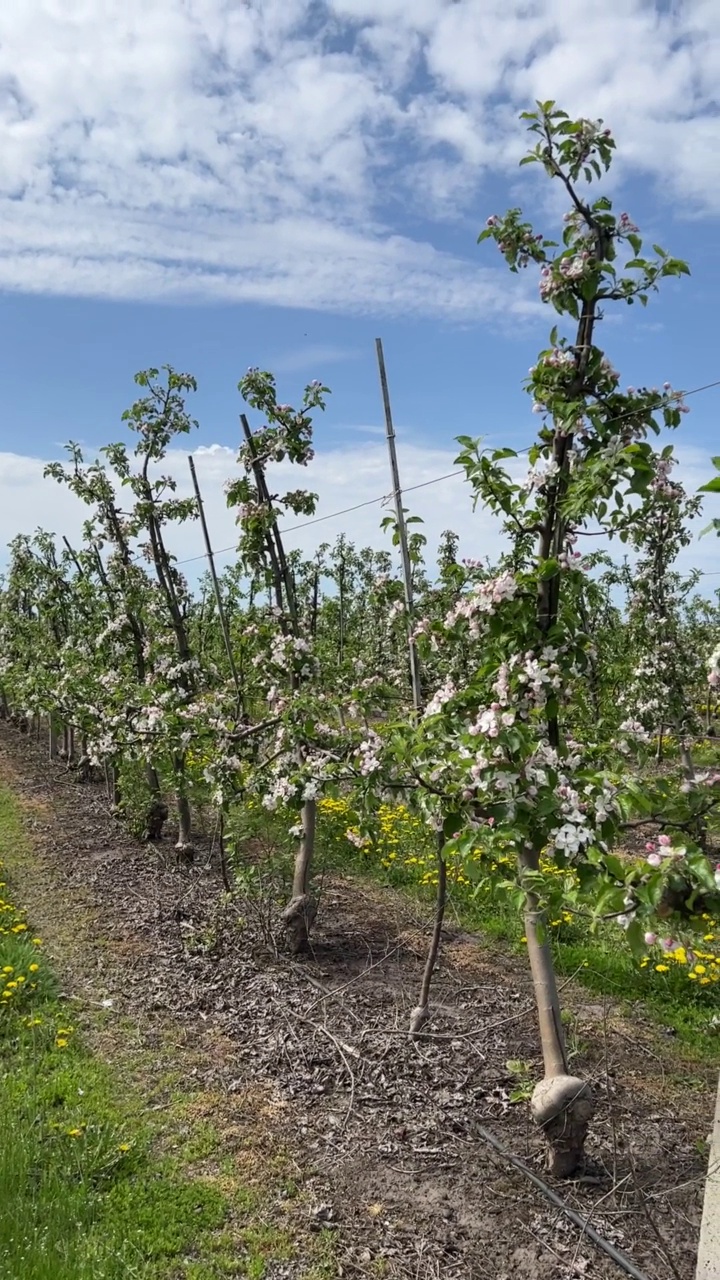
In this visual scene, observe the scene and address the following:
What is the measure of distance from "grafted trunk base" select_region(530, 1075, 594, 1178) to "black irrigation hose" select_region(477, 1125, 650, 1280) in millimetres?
111

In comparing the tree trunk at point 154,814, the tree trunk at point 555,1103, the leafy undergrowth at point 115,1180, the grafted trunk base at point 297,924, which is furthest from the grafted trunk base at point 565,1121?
the tree trunk at point 154,814

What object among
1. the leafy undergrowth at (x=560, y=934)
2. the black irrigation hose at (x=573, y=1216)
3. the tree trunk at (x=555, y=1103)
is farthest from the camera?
the leafy undergrowth at (x=560, y=934)

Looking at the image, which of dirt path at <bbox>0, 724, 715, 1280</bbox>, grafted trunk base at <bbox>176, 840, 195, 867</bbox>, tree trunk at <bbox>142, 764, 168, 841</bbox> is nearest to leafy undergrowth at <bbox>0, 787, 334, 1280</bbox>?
dirt path at <bbox>0, 724, 715, 1280</bbox>

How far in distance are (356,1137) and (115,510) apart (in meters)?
6.08

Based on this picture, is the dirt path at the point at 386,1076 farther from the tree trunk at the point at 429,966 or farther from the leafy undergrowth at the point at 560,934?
the leafy undergrowth at the point at 560,934

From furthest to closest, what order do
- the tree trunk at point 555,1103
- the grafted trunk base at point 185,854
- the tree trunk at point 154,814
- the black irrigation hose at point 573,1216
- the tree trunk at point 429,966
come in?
the tree trunk at point 154,814
the grafted trunk base at point 185,854
the tree trunk at point 429,966
the tree trunk at point 555,1103
the black irrigation hose at point 573,1216

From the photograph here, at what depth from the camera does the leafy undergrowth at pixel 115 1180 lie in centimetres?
272

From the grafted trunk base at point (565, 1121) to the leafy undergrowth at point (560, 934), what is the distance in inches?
21.9

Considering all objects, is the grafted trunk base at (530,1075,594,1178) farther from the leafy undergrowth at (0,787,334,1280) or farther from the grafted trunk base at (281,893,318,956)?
the grafted trunk base at (281,893,318,956)

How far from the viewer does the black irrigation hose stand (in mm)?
2675

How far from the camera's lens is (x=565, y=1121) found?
312 centimetres

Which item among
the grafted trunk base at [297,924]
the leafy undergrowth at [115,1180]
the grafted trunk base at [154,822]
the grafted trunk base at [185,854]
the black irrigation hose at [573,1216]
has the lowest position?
the black irrigation hose at [573,1216]

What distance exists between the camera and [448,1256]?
110 inches

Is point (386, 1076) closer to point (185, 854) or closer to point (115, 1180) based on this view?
point (115, 1180)
